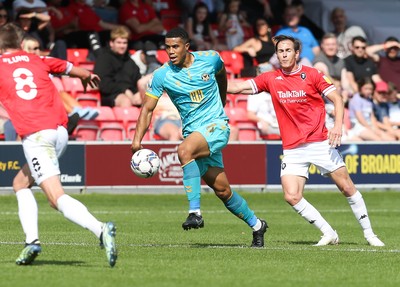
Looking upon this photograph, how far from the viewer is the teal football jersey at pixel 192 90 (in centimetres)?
1156

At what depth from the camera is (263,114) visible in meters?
22.3

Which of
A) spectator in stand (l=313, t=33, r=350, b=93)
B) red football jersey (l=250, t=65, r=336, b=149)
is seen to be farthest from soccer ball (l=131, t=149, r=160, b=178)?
spectator in stand (l=313, t=33, r=350, b=93)

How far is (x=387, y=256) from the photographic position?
11055 mm

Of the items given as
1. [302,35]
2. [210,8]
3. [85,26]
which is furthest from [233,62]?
[85,26]

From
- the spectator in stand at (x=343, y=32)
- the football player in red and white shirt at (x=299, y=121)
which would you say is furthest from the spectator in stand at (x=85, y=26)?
the football player in red and white shirt at (x=299, y=121)

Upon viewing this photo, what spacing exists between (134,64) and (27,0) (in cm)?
252

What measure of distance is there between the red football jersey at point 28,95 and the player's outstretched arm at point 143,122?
1.55 m

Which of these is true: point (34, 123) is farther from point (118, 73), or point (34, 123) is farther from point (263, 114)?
point (263, 114)

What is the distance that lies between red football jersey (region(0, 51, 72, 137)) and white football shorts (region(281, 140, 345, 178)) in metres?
3.14

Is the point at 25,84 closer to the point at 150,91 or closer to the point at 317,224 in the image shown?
the point at 150,91

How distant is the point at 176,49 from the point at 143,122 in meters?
0.80

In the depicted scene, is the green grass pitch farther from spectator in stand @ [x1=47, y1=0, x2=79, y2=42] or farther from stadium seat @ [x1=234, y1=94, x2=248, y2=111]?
spectator in stand @ [x1=47, y1=0, x2=79, y2=42]

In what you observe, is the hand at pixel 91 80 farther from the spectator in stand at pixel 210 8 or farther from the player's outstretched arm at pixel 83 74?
the spectator in stand at pixel 210 8

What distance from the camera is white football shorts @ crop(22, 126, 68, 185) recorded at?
9.52 meters
